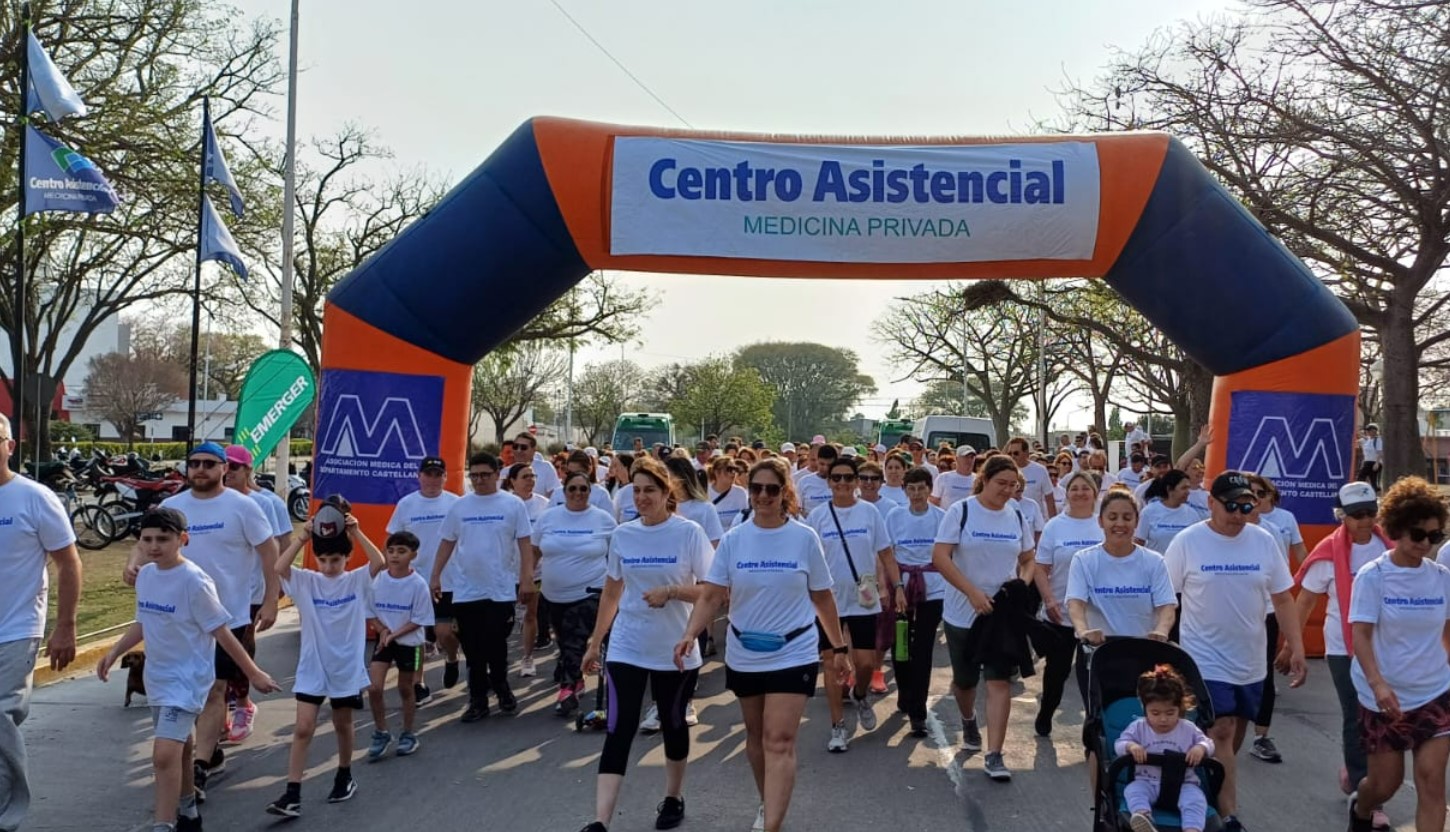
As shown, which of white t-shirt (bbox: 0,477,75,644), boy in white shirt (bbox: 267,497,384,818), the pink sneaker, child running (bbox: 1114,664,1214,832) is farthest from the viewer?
the pink sneaker

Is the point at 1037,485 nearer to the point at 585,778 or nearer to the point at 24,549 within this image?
the point at 585,778

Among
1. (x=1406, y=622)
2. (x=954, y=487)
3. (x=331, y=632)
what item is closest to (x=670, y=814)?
(x=331, y=632)

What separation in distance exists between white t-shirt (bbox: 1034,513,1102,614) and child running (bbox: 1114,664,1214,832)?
238 cm

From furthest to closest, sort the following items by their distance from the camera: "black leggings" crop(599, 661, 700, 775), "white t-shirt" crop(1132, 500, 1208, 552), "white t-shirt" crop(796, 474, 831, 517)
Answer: "white t-shirt" crop(796, 474, 831, 517)
"white t-shirt" crop(1132, 500, 1208, 552)
"black leggings" crop(599, 661, 700, 775)

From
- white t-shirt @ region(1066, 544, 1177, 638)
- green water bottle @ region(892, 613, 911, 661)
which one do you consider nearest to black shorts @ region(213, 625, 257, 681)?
green water bottle @ region(892, 613, 911, 661)

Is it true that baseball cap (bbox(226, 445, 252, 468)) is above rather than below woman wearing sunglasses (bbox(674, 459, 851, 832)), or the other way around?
above

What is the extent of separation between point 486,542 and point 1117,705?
461 cm

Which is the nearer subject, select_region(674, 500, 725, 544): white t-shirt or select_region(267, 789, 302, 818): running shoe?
select_region(267, 789, 302, 818): running shoe

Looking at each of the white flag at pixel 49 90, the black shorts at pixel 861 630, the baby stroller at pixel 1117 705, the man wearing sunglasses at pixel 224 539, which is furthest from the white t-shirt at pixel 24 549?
the white flag at pixel 49 90

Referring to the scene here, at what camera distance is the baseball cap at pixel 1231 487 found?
217 inches

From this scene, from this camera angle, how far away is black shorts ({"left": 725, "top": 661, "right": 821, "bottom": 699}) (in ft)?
17.1

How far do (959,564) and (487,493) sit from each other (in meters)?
3.44

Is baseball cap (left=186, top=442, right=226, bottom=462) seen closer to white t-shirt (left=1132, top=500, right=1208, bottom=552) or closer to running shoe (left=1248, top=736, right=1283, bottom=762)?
white t-shirt (left=1132, top=500, right=1208, bottom=552)

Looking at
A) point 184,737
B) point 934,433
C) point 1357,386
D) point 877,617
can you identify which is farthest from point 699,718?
point 934,433
